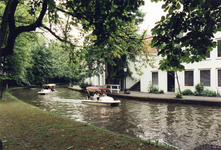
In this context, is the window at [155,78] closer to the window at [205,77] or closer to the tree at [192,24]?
the window at [205,77]

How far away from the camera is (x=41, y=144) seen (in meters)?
4.96

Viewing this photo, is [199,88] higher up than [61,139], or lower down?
higher up

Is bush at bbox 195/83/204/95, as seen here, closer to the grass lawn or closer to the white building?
the white building

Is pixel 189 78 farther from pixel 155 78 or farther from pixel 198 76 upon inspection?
pixel 155 78

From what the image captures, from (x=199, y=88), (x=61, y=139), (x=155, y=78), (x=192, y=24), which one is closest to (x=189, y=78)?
(x=199, y=88)

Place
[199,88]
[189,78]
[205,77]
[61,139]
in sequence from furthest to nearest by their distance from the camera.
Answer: [189,78] → [205,77] → [199,88] → [61,139]

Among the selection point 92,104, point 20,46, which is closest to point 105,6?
point 92,104

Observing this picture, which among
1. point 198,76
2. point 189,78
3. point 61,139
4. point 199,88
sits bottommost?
point 61,139

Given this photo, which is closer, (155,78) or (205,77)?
(205,77)

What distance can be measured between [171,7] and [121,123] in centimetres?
643

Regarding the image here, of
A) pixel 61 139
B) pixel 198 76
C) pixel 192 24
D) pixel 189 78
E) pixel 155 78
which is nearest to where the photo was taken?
pixel 192 24

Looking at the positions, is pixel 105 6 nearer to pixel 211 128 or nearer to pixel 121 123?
pixel 121 123

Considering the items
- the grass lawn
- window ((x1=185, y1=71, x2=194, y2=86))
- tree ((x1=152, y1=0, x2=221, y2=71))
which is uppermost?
tree ((x1=152, y1=0, x2=221, y2=71))

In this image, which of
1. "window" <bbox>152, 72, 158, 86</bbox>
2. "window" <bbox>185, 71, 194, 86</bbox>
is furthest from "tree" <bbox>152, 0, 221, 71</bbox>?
"window" <bbox>152, 72, 158, 86</bbox>
